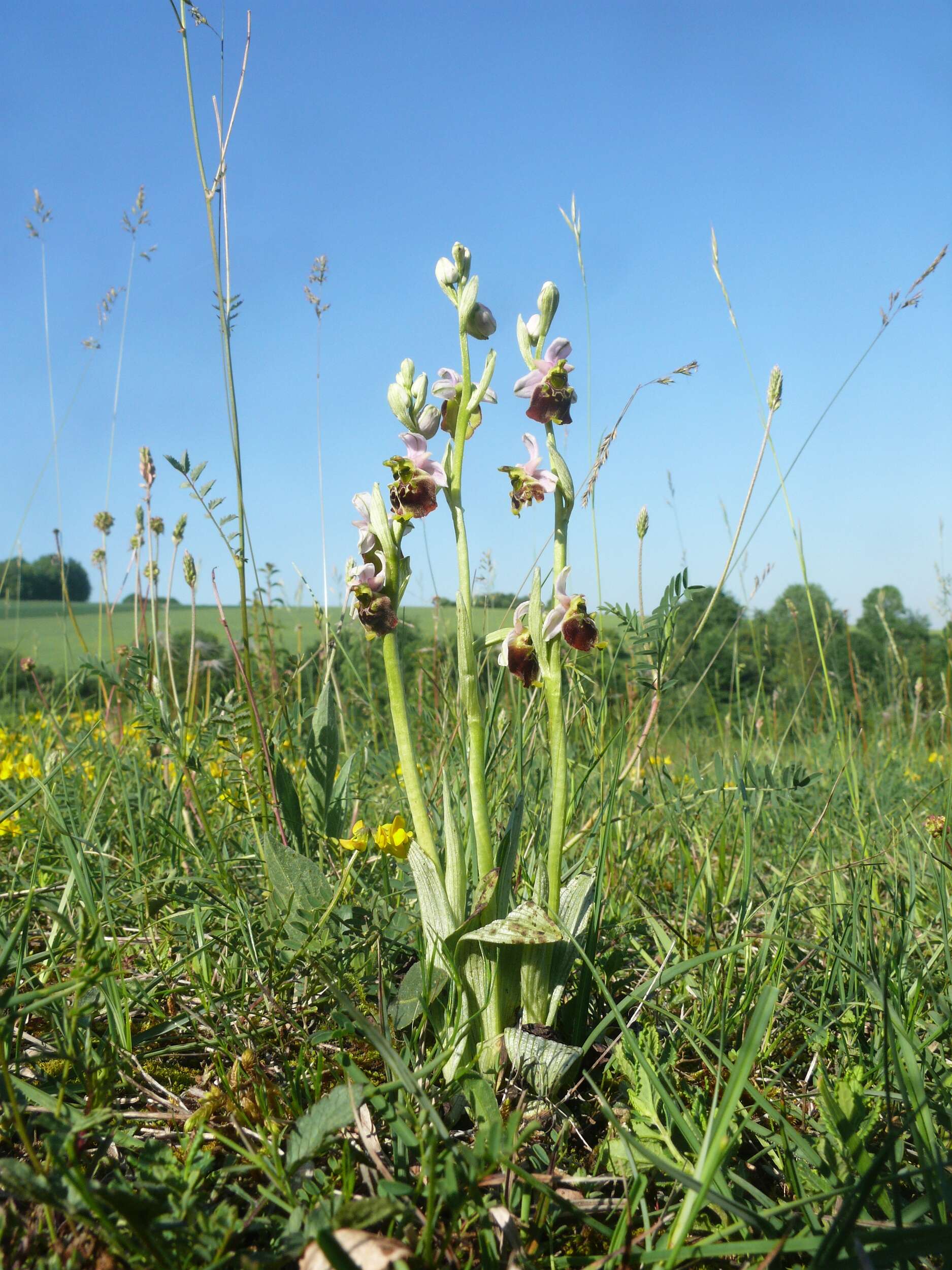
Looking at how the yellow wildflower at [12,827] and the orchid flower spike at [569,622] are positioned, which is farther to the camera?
the yellow wildflower at [12,827]

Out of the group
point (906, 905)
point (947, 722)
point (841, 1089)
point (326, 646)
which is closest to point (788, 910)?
point (906, 905)

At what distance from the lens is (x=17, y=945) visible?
1.52m

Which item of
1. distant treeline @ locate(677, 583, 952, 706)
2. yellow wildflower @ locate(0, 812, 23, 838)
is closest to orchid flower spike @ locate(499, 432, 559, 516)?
distant treeline @ locate(677, 583, 952, 706)

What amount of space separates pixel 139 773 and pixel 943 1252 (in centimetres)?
242

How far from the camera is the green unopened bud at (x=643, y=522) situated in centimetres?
224

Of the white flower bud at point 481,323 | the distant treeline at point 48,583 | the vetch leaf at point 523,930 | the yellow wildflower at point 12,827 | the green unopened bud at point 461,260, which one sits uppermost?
the distant treeline at point 48,583

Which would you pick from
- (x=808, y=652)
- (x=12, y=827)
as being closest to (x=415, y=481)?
(x=12, y=827)

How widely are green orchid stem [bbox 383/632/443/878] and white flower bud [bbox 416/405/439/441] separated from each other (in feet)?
1.43

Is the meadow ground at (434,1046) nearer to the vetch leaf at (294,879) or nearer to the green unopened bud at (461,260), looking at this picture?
the vetch leaf at (294,879)

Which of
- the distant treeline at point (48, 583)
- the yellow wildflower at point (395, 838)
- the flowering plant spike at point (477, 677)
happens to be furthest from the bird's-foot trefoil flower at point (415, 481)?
the distant treeline at point (48, 583)

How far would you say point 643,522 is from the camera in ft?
7.36

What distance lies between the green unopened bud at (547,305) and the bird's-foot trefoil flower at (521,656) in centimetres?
→ 61

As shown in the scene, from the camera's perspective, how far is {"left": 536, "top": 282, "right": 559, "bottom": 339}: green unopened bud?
167cm

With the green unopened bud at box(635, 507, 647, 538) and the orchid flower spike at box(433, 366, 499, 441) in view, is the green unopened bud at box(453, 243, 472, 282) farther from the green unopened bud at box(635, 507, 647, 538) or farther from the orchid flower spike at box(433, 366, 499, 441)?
the green unopened bud at box(635, 507, 647, 538)
